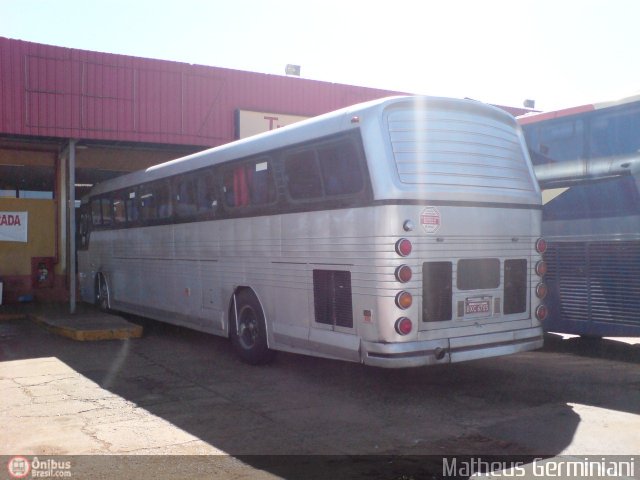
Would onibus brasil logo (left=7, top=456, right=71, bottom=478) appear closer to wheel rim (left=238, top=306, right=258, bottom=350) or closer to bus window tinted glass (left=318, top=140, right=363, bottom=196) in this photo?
bus window tinted glass (left=318, top=140, right=363, bottom=196)

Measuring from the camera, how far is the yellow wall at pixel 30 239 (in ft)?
62.0

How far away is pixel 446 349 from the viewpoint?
24.8 ft

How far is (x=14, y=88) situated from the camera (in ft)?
50.3

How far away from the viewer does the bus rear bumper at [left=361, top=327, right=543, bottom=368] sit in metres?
7.25

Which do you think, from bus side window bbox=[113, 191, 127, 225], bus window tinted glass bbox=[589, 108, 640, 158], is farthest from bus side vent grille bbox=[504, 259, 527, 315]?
bus side window bbox=[113, 191, 127, 225]

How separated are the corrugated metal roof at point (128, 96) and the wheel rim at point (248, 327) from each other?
25.8 ft

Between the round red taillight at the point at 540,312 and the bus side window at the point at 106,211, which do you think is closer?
the round red taillight at the point at 540,312

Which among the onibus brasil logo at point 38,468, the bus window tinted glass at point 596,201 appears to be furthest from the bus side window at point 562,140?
the onibus brasil logo at point 38,468

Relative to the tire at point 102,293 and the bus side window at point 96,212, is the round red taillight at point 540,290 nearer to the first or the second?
the tire at point 102,293

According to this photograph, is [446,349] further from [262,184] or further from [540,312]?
[262,184]

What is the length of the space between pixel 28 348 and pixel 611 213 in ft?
30.4

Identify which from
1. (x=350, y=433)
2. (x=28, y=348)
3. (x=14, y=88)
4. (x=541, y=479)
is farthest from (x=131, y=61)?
(x=541, y=479)

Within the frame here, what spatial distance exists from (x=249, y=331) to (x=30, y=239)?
37.6ft

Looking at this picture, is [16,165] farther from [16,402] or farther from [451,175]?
[451,175]
